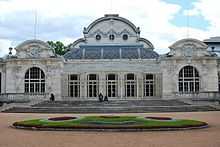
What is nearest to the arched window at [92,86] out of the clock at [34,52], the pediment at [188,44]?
the clock at [34,52]

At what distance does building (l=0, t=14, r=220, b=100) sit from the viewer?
170 ft

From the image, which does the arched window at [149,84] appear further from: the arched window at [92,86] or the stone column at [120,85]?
the arched window at [92,86]

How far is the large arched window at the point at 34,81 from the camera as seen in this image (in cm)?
5194

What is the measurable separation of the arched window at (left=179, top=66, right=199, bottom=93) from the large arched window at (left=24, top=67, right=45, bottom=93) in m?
18.8

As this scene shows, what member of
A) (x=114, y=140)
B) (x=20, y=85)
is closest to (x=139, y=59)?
(x=20, y=85)

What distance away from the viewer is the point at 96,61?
52.9 meters

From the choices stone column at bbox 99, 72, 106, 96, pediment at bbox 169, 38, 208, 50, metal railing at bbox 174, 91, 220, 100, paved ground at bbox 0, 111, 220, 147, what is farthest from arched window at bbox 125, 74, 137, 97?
paved ground at bbox 0, 111, 220, 147

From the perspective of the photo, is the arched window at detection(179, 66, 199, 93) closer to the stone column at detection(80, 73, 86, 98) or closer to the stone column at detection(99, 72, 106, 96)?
the stone column at detection(99, 72, 106, 96)

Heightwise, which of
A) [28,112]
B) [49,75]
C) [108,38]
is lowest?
[28,112]

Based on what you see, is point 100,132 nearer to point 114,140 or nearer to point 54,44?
point 114,140

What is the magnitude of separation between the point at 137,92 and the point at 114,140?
37508 mm

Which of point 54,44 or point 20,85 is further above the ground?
point 54,44

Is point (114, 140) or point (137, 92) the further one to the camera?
point (137, 92)

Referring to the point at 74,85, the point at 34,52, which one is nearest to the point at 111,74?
the point at 74,85
